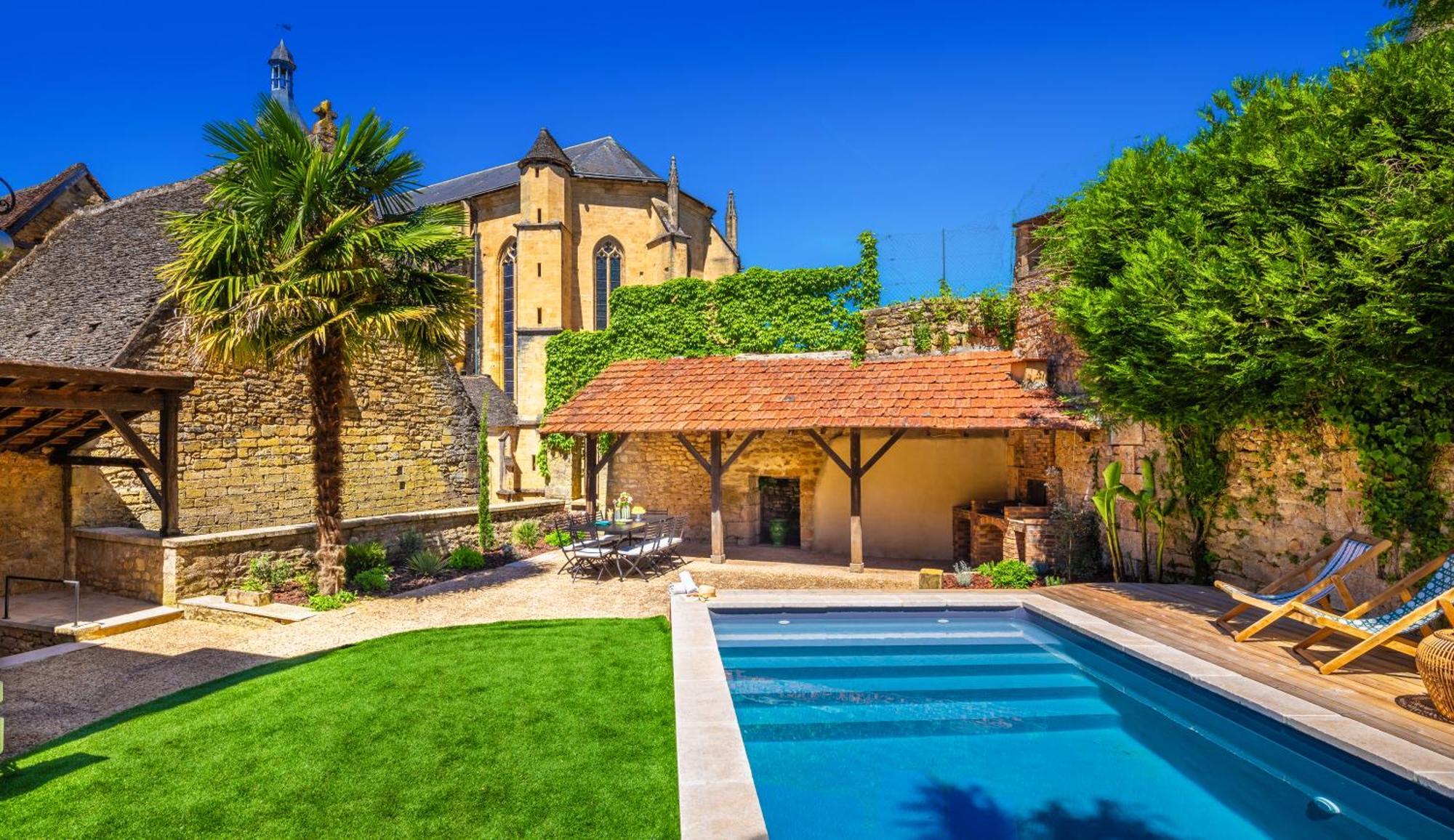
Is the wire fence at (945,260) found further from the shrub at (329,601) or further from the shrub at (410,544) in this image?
the shrub at (329,601)

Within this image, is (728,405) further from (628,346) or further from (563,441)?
(563,441)

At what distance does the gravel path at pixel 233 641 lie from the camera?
5648mm

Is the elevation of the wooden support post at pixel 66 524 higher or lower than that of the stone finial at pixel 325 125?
lower

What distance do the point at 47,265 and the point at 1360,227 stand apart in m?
A: 18.9

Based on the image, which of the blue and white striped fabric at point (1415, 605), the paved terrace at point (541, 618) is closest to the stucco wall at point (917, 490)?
the paved terrace at point (541, 618)

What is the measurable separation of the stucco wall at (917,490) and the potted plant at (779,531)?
902 millimetres

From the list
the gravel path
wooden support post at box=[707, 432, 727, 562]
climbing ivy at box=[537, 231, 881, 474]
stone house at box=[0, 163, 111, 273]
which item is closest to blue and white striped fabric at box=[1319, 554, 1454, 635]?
the gravel path

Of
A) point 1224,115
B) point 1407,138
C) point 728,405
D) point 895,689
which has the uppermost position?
point 1224,115

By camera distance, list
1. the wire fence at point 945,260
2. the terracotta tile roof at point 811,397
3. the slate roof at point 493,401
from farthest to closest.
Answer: the slate roof at point 493,401 → the wire fence at point 945,260 → the terracotta tile roof at point 811,397

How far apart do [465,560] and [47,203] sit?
12.0 meters

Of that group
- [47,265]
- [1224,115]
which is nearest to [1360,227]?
[1224,115]

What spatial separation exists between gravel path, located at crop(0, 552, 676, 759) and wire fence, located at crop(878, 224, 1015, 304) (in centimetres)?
735

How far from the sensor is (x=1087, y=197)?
8.43 metres

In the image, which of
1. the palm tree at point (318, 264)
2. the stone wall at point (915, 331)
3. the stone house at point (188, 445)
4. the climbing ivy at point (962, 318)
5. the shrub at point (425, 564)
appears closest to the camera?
the palm tree at point (318, 264)
